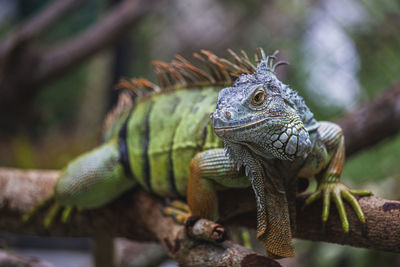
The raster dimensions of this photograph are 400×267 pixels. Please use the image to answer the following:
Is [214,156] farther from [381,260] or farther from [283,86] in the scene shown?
[381,260]

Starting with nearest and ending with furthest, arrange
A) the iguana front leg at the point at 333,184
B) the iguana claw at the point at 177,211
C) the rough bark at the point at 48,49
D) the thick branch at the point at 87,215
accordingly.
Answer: the iguana front leg at the point at 333,184, the iguana claw at the point at 177,211, the thick branch at the point at 87,215, the rough bark at the point at 48,49

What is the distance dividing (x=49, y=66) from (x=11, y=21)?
8.18 feet

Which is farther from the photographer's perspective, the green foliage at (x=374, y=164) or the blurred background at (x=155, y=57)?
the green foliage at (x=374, y=164)

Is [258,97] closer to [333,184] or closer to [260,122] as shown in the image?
[260,122]

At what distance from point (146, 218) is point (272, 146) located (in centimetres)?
153

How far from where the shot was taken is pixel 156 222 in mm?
2756

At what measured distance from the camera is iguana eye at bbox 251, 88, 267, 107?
1.77 meters

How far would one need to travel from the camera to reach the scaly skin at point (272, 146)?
5.60 ft

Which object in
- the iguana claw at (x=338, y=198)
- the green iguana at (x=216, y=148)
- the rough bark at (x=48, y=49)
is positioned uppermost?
the rough bark at (x=48, y=49)

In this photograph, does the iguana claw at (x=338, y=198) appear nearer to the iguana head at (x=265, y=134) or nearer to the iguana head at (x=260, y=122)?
the iguana head at (x=265, y=134)

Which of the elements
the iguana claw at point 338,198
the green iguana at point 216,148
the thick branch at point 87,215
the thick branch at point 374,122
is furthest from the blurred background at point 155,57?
the iguana claw at point 338,198

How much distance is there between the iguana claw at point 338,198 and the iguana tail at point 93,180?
1.57m

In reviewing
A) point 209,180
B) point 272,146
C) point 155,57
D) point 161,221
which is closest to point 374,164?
point 155,57

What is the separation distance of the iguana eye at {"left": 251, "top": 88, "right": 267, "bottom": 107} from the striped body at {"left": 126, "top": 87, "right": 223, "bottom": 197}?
65 cm
